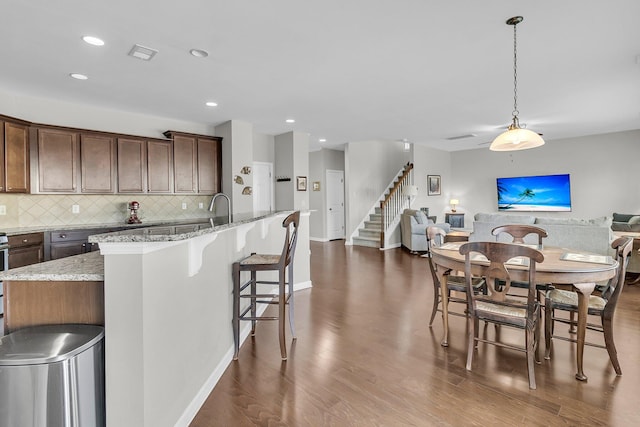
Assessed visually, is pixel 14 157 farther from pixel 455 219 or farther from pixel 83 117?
pixel 455 219

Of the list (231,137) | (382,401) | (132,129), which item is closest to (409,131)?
(231,137)

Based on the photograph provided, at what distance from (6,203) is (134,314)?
159 inches

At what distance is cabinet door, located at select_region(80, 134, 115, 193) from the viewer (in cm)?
437

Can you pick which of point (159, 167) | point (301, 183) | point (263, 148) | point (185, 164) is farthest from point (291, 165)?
point (159, 167)

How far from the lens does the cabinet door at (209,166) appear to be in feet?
18.1

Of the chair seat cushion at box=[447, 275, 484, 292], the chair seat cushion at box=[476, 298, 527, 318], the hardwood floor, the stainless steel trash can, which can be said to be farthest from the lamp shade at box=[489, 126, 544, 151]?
the stainless steel trash can

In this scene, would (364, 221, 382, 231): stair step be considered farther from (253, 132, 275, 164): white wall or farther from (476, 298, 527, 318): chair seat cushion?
(476, 298, 527, 318): chair seat cushion

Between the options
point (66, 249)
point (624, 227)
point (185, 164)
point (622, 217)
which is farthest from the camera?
point (622, 217)

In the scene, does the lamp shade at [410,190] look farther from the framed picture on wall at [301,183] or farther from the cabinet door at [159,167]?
the cabinet door at [159,167]

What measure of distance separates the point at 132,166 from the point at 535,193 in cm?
936

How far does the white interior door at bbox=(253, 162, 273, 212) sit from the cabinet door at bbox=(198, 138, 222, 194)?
101 cm

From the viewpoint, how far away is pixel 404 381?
2201 mm

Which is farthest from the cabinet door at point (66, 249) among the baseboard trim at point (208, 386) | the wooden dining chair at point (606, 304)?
the wooden dining chair at point (606, 304)

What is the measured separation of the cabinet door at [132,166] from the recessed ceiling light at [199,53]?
239 cm
